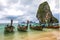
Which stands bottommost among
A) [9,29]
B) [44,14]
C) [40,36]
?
[40,36]

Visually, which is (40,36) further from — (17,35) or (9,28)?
(9,28)

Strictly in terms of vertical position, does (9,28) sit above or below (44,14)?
below

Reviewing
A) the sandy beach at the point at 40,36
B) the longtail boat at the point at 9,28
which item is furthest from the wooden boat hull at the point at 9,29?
the sandy beach at the point at 40,36

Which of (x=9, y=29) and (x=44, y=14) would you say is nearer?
(x=9, y=29)

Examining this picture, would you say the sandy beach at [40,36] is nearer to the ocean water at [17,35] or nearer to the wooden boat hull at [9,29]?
the ocean water at [17,35]

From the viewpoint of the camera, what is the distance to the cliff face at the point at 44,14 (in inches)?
93.9

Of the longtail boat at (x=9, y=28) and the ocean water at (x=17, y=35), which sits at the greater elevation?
the longtail boat at (x=9, y=28)

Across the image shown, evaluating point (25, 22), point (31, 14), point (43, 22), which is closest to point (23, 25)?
point (25, 22)

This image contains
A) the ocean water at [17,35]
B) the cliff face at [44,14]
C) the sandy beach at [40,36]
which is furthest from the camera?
the cliff face at [44,14]

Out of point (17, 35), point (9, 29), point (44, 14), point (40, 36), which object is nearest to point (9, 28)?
point (9, 29)

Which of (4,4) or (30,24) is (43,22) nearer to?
(30,24)

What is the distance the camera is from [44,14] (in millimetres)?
2457

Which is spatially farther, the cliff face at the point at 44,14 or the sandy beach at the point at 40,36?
the cliff face at the point at 44,14

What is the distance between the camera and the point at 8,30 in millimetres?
2117
